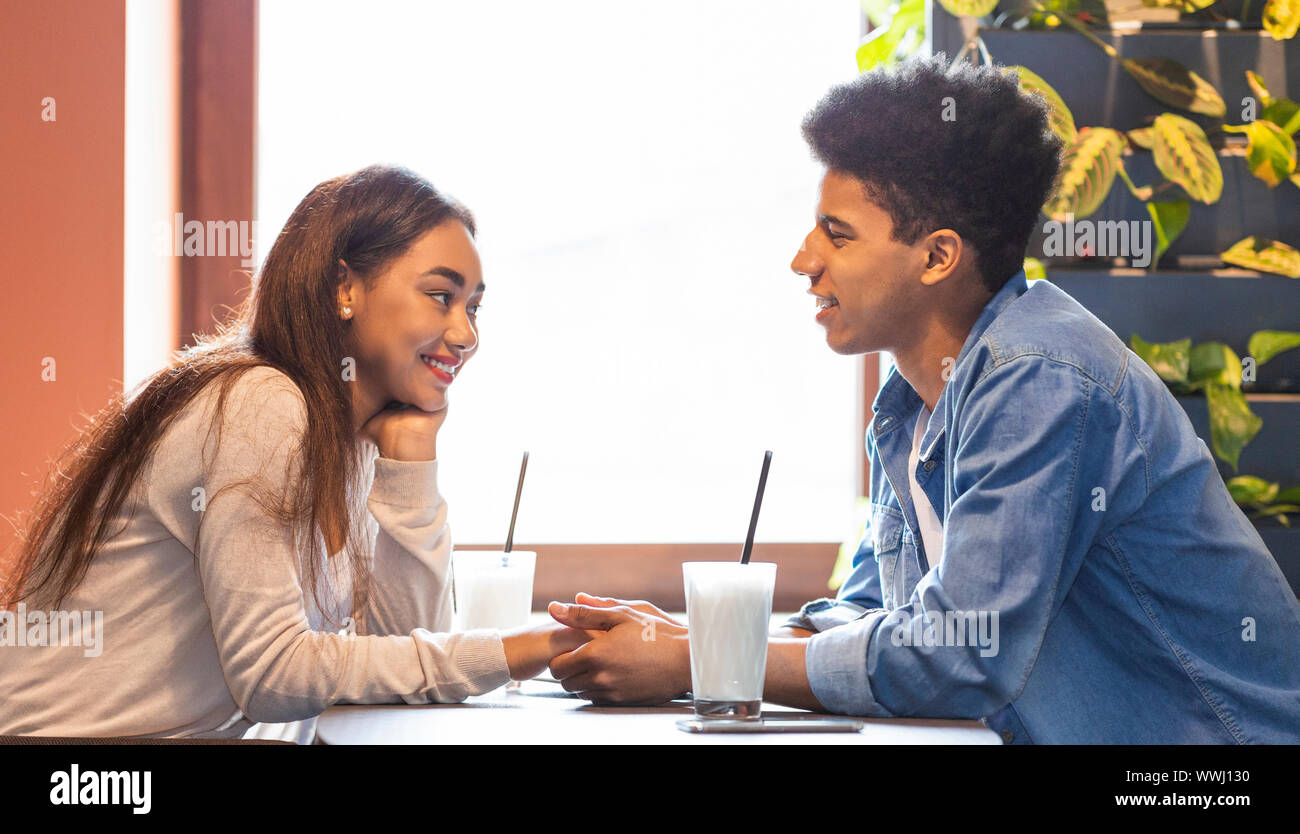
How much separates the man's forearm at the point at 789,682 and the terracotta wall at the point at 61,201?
4.45 feet

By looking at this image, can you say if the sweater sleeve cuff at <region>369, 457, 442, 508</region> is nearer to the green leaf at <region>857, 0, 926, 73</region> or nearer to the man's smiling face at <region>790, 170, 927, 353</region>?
the man's smiling face at <region>790, 170, 927, 353</region>

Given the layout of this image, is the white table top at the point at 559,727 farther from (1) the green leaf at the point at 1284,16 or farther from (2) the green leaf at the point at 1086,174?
(1) the green leaf at the point at 1284,16

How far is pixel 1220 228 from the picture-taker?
219 centimetres

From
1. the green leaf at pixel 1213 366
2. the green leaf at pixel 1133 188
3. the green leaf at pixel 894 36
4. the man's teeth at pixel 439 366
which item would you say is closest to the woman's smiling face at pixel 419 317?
the man's teeth at pixel 439 366

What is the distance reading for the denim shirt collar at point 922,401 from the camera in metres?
1.40

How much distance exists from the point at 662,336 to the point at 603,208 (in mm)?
284

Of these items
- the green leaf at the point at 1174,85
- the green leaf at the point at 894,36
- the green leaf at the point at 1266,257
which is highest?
the green leaf at the point at 894,36

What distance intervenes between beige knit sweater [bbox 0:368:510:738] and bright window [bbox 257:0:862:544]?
3.33 feet

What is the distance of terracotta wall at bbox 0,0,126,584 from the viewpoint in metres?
2.00

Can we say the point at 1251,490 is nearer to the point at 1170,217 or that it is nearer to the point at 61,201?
the point at 1170,217

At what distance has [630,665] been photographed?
1216 mm
